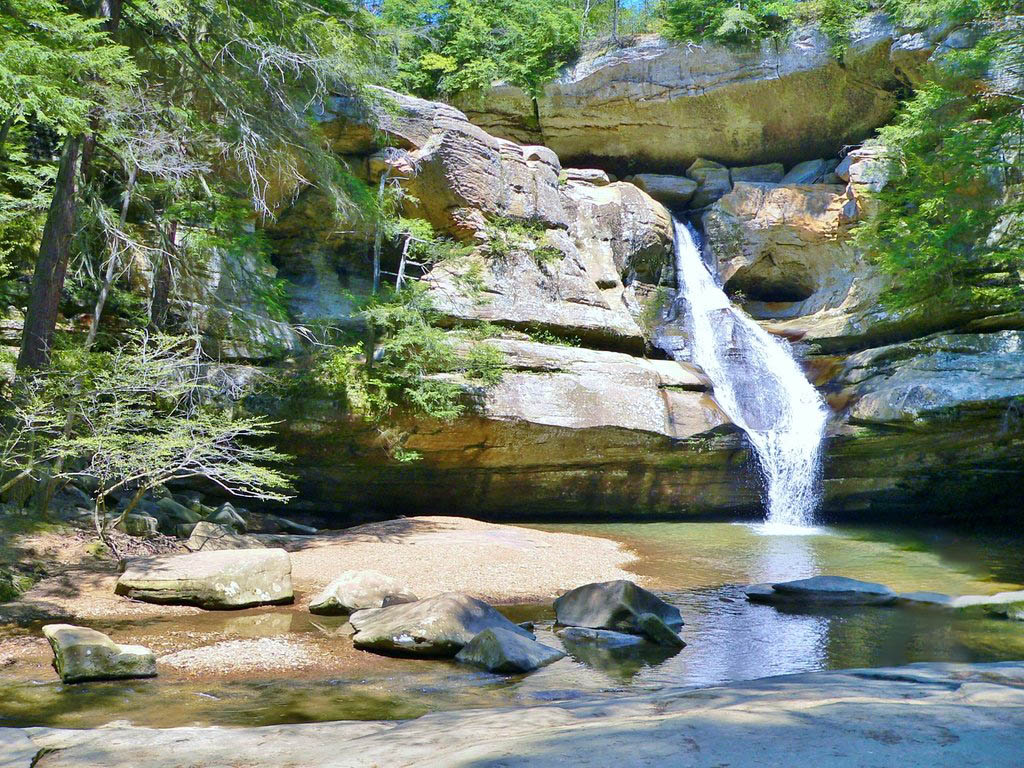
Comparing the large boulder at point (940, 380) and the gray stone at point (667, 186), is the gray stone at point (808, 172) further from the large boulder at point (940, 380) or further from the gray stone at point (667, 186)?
the large boulder at point (940, 380)

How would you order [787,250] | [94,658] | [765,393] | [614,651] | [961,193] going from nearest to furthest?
[94,658] → [614,651] → [961,193] → [765,393] → [787,250]

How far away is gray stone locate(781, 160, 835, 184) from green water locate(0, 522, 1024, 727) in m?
16.4

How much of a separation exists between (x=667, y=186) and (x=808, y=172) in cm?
470

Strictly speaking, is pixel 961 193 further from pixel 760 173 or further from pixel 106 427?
pixel 106 427

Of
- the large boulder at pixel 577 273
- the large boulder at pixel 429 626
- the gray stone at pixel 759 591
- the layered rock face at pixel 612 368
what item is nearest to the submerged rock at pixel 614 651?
the large boulder at pixel 429 626

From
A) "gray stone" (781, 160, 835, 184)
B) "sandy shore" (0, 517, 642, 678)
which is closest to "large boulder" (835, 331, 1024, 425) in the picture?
"sandy shore" (0, 517, 642, 678)

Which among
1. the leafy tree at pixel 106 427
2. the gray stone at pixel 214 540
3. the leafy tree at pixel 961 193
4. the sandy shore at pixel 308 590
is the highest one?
the leafy tree at pixel 961 193

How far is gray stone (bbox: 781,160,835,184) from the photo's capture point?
25.2 m

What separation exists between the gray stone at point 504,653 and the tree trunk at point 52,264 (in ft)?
25.2

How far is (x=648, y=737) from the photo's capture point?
3221mm

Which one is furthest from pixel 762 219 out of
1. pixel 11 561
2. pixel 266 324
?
pixel 11 561

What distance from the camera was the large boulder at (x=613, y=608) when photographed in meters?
7.95

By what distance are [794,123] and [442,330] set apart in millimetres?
15465

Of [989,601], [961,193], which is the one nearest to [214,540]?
[989,601]
